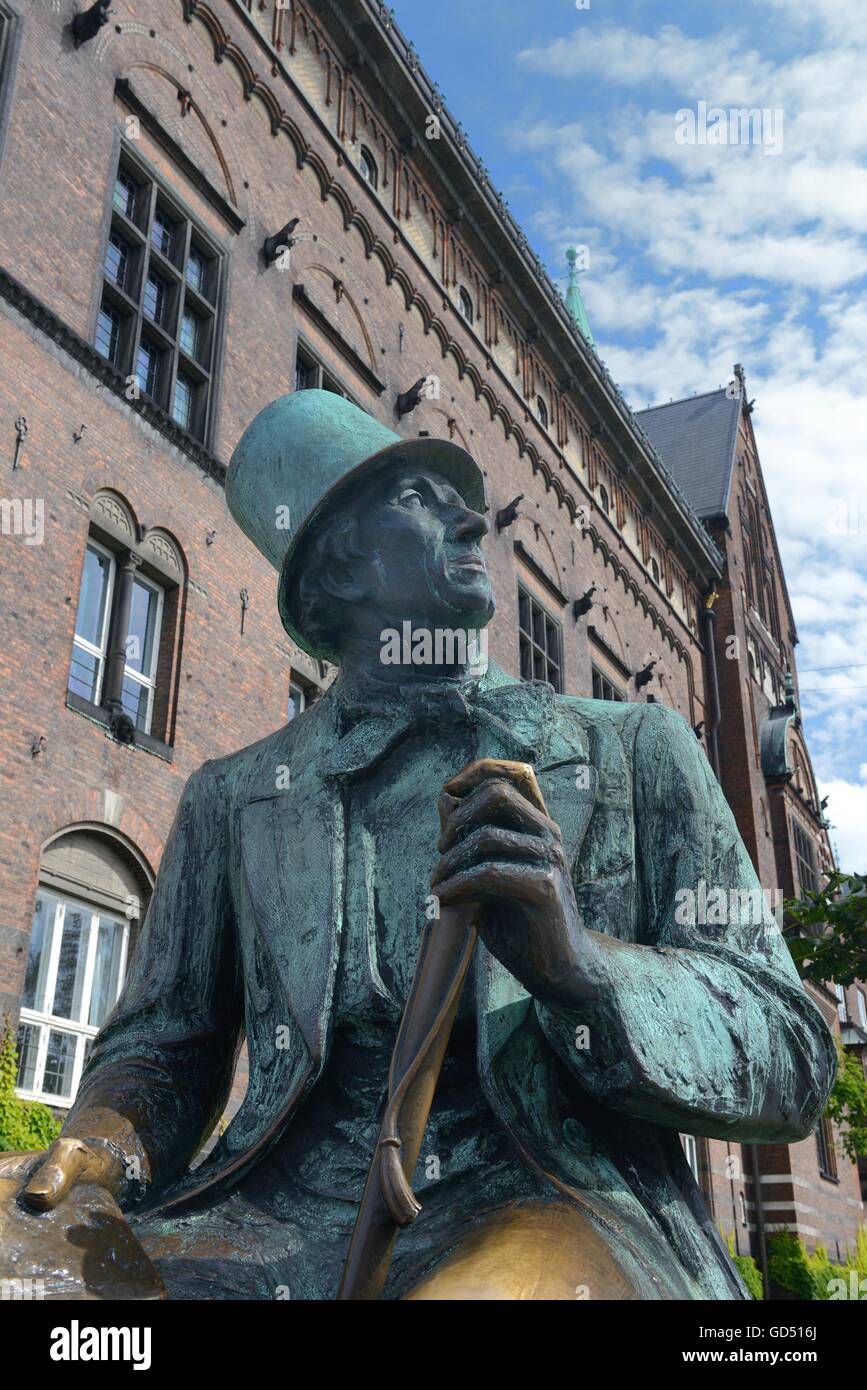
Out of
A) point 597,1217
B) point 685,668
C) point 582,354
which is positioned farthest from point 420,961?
point 685,668

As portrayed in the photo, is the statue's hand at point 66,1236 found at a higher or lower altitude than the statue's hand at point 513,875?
lower

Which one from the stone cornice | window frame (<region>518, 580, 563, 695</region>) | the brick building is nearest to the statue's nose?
the brick building

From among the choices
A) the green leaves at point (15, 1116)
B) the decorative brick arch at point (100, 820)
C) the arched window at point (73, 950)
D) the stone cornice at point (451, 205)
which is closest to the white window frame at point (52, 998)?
the arched window at point (73, 950)

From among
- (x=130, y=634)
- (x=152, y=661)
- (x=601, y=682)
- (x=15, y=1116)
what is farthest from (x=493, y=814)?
(x=601, y=682)

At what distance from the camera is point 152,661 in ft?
42.0

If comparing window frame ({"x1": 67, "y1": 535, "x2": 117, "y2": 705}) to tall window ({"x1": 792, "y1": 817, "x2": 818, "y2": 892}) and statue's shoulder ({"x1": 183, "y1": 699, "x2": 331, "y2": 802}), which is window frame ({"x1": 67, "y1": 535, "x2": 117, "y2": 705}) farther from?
tall window ({"x1": 792, "y1": 817, "x2": 818, "y2": 892})

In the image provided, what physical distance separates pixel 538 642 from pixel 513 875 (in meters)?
21.3

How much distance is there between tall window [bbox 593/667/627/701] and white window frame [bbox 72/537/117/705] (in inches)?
544

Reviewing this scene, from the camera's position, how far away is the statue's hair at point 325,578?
Result: 2.48 metres

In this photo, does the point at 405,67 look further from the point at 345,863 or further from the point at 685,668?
the point at 345,863

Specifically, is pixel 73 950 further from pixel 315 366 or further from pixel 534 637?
pixel 534 637

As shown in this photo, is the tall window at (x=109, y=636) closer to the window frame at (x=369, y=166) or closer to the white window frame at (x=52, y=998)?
the white window frame at (x=52, y=998)
